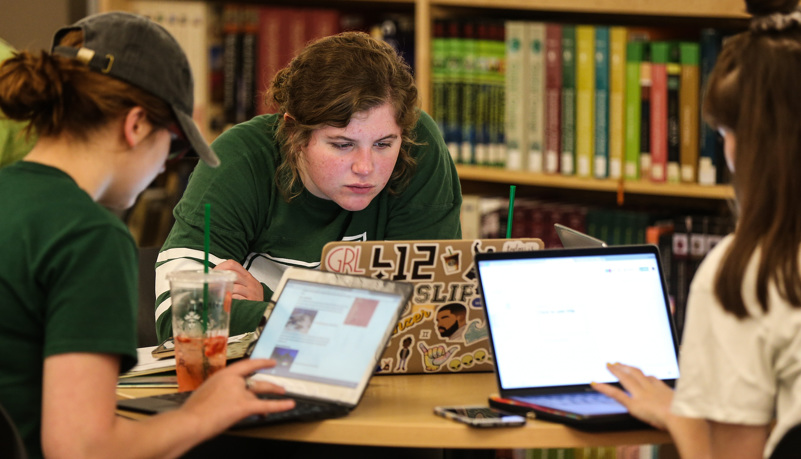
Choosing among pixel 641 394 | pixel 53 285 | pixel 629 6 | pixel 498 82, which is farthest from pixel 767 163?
pixel 498 82

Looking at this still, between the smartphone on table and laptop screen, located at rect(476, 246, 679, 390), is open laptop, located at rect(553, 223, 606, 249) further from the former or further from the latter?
the smartphone on table

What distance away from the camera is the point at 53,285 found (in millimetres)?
1061

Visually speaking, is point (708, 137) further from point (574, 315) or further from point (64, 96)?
point (64, 96)

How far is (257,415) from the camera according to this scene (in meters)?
1.16

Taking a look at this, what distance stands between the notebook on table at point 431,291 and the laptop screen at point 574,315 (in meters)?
0.12

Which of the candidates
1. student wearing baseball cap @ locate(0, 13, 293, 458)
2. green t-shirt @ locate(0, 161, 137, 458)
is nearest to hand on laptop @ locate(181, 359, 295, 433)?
student wearing baseball cap @ locate(0, 13, 293, 458)

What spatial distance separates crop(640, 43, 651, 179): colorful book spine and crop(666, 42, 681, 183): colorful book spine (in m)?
0.05

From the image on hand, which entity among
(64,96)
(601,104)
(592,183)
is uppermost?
(64,96)

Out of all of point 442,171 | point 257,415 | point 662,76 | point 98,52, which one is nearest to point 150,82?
point 98,52

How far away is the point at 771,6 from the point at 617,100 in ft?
4.61

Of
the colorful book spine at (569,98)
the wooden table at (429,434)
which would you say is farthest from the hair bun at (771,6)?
the colorful book spine at (569,98)

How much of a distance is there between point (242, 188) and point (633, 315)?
759mm

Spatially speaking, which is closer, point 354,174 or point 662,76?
point 354,174

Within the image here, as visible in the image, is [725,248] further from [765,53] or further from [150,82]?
[150,82]
